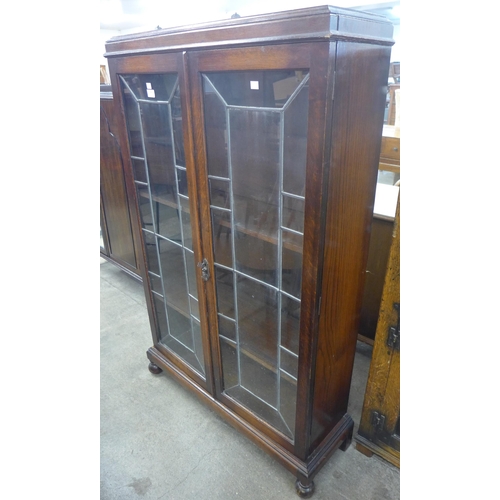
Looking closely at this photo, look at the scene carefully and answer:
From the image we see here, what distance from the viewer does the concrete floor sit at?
1283 mm

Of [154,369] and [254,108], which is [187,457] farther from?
[254,108]

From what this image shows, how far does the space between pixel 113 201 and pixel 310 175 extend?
176cm

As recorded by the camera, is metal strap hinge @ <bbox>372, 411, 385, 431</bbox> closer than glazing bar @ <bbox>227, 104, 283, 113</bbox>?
No

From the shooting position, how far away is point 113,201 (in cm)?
228

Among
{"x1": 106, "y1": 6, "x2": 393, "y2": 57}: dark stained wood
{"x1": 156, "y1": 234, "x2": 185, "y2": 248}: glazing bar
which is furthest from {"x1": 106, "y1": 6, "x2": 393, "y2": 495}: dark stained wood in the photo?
{"x1": 156, "y1": 234, "x2": 185, "y2": 248}: glazing bar

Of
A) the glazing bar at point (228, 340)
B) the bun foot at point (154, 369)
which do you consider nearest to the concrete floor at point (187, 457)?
the bun foot at point (154, 369)

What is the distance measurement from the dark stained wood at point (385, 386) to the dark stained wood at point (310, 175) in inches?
3.0

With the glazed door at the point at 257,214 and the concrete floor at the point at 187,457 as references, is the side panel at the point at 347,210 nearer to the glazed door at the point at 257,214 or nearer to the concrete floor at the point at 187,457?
the glazed door at the point at 257,214

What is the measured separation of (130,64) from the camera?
1.19 metres

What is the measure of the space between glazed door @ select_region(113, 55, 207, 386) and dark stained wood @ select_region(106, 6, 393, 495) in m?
0.02

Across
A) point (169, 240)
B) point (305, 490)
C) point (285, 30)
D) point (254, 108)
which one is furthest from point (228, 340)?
point (285, 30)

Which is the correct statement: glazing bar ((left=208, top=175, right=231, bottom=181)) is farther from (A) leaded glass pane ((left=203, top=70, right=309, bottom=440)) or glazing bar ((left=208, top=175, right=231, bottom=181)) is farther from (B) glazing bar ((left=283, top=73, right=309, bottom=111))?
(B) glazing bar ((left=283, top=73, right=309, bottom=111))
